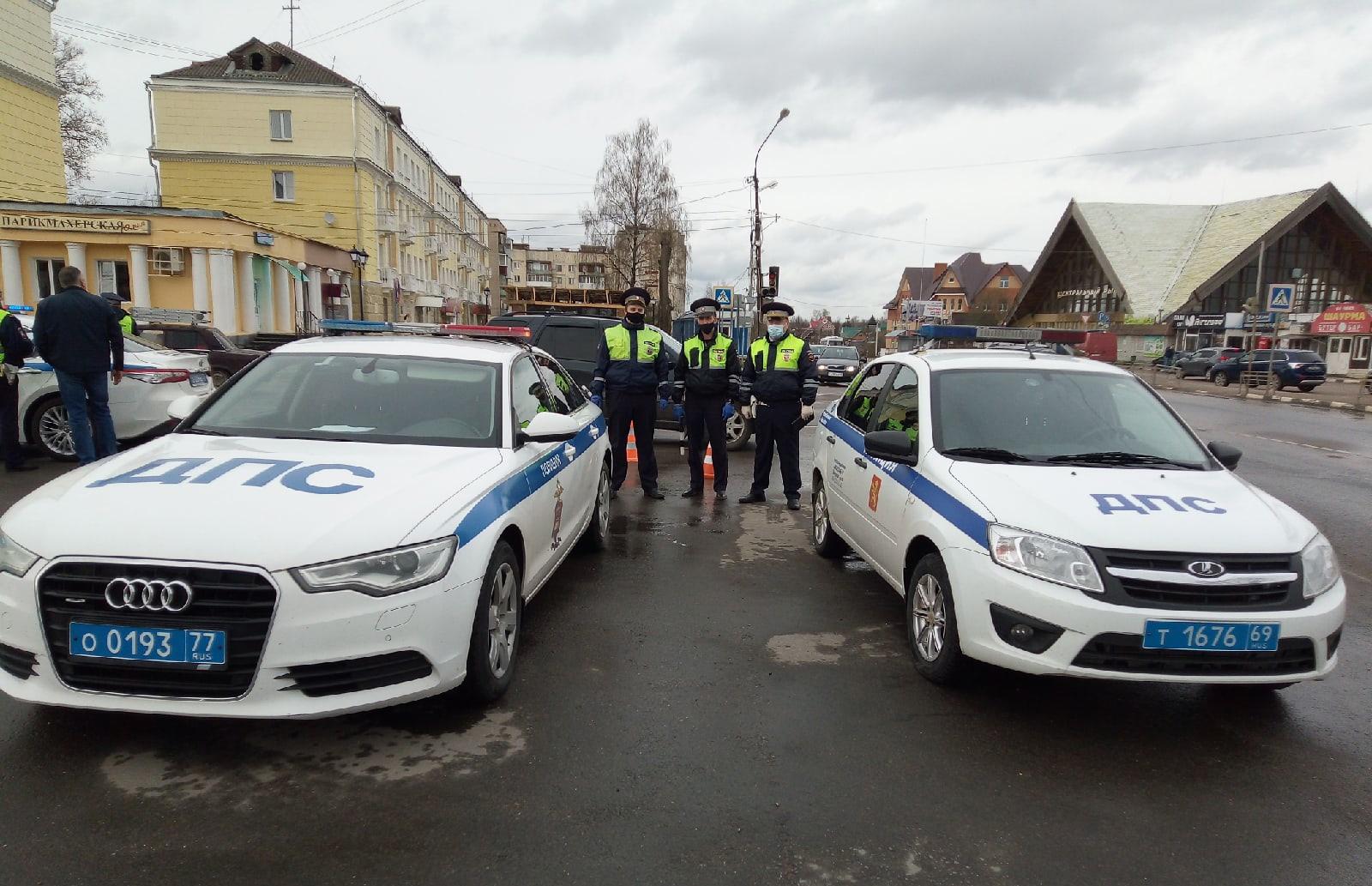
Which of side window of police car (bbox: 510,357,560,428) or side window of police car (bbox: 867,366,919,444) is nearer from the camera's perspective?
side window of police car (bbox: 510,357,560,428)

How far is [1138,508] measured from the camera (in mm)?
3525

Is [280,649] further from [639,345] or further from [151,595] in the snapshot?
[639,345]

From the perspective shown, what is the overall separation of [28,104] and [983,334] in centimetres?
3345

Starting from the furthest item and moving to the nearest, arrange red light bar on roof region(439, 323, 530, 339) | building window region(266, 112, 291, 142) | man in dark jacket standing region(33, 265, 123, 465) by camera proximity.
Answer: building window region(266, 112, 291, 142) < man in dark jacket standing region(33, 265, 123, 465) < red light bar on roof region(439, 323, 530, 339)

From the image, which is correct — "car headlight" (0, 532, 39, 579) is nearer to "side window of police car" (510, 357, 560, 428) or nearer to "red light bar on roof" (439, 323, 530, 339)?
"side window of police car" (510, 357, 560, 428)

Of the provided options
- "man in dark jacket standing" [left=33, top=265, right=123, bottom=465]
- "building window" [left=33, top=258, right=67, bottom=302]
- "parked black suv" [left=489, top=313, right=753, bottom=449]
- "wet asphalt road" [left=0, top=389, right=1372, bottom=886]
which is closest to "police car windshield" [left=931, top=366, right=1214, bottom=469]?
"wet asphalt road" [left=0, top=389, right=1372, bottom=886]

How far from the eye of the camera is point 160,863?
2.44m

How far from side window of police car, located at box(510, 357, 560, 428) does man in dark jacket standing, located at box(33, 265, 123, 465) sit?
4.77 meters

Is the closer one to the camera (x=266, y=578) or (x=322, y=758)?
(x=266, y=578)

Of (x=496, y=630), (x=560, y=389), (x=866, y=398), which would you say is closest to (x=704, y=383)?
(x=560, y=389)

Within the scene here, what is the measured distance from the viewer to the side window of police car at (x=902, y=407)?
4633 millimetres

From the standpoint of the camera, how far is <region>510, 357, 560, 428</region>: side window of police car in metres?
4.46

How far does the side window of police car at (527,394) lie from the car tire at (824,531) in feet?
6.95

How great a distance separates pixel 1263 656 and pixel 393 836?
3.26m
